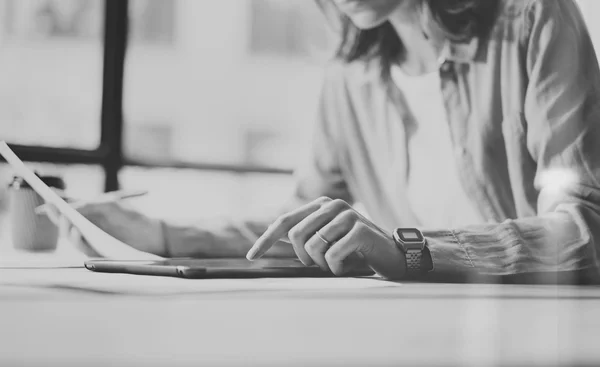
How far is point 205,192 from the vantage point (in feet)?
4.66

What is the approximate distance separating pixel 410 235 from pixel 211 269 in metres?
0.36

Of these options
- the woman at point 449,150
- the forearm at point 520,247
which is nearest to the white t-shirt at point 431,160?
the woman at point 449,150

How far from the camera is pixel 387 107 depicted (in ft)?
4.83

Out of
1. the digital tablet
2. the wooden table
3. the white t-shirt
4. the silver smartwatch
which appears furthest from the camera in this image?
the white t-shirt

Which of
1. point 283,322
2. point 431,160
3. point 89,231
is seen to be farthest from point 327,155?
point 283,322

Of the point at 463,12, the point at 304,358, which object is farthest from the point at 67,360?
the point at 463,12

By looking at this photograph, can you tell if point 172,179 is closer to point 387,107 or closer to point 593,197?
point 387,107

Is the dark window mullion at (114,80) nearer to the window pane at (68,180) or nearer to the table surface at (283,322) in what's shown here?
the window pane at (68,180)

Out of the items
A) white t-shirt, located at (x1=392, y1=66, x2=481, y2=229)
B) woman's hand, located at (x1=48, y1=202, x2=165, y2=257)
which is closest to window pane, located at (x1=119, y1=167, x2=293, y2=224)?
woman's hand, located at (x1=48, y1=202, x2=165, y2=257)

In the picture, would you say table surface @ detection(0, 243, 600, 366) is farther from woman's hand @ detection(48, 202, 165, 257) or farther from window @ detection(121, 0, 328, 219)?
window @ detection(121, 0, 328, 219)

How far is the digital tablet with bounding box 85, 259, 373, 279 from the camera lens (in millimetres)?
871

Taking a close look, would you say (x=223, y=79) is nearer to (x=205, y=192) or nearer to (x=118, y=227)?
(x=205, y=192)

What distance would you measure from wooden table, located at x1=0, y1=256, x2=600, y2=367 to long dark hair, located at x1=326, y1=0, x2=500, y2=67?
0.71 metres

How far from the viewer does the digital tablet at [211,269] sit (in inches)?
34.3
